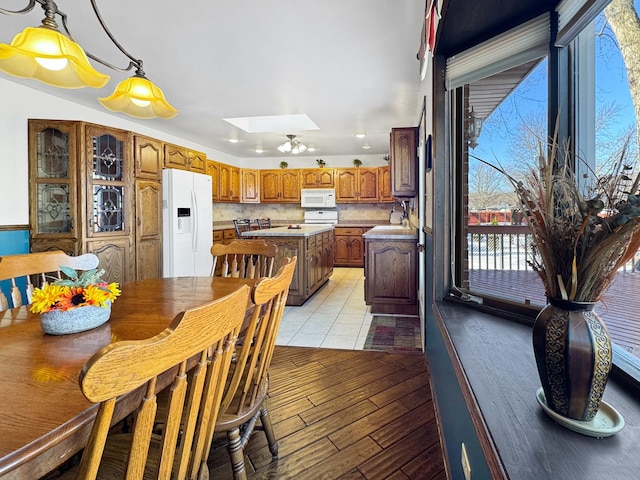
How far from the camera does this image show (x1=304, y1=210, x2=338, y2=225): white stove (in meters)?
7.69

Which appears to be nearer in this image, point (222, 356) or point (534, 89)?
point (222, 356)

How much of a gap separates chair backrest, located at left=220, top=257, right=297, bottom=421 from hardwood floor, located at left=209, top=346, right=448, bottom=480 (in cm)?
48

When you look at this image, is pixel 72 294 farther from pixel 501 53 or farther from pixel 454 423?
pixel 501 53

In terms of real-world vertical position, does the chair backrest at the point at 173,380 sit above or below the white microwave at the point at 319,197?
below

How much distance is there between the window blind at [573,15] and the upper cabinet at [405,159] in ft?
7.97

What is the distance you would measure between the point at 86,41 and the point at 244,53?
4.07 ft

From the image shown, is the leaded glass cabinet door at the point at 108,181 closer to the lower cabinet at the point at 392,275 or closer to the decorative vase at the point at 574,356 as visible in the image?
the lower cabinet at the point at 392,275

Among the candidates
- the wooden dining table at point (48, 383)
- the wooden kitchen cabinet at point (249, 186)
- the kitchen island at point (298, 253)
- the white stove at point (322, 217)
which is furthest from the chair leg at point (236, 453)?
the wooden kitchen cabinet at point (249, 186)

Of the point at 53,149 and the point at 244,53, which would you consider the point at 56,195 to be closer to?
the point at 53,149

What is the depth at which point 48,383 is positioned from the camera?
800 mm

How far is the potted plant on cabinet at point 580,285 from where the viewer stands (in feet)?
2.08

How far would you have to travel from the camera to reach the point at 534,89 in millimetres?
1315

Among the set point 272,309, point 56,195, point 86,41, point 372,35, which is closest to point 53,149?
point 56,195

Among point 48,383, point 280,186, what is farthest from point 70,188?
point 280,186
